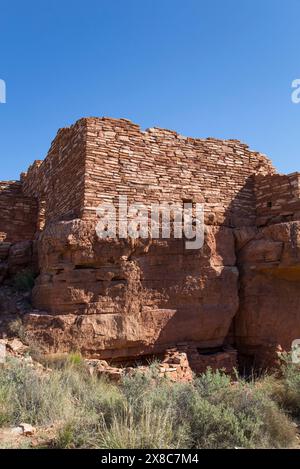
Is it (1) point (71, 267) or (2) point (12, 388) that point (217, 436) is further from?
(1) point (71, 267)

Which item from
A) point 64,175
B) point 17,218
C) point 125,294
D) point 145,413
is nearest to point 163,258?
point 125,294

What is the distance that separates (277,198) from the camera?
8.38 meters

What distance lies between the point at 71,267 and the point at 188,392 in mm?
3308

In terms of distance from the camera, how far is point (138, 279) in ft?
23.1

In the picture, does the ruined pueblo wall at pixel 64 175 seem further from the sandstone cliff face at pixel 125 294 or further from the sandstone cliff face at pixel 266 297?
the sandstone cliff face at pixel 266 297

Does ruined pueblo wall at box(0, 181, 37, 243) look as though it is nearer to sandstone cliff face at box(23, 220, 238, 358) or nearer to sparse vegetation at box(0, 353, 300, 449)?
sandstone cliff face at box(23, 220, 238, 358)

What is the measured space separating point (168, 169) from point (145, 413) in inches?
217

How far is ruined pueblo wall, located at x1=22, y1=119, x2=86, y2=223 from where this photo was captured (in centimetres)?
747

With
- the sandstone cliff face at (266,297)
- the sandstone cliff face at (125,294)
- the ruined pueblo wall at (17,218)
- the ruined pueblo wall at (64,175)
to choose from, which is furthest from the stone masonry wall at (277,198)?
the ruined pueblo wall at (17,218)

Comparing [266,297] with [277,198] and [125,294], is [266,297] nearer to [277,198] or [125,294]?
[277,198]

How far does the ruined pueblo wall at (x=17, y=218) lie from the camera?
10.4 meters

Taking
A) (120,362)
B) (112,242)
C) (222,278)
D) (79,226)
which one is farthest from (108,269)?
(222,278)

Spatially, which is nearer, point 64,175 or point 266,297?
point 266,297
